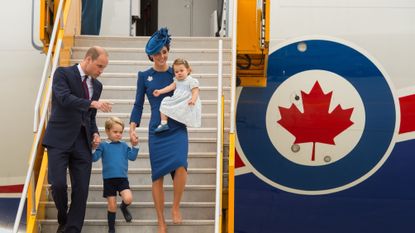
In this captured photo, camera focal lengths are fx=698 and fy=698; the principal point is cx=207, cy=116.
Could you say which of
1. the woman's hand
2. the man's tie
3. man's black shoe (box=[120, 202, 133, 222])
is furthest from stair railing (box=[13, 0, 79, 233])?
the woman's hand

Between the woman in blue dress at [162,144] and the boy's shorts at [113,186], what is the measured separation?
9.5 inches

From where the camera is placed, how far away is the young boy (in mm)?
5113

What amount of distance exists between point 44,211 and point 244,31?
241 centimetres

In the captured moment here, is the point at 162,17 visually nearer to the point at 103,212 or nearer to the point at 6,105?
the point at 6,105

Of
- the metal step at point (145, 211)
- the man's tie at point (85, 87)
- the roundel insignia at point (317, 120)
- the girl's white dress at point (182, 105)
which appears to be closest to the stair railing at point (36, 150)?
the metal step at point (145, 211)

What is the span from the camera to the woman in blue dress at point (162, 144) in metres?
5.03

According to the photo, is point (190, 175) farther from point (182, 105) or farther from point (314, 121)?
point (314, 121)

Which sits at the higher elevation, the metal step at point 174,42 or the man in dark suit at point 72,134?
the metal step at point 174,42

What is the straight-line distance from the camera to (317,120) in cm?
656

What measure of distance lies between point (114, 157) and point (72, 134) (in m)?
0.49

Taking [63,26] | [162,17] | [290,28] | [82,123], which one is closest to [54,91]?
[82,123]

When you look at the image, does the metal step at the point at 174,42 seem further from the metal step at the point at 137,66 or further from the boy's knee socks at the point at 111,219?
the boy's knee socks at the point at 111,219

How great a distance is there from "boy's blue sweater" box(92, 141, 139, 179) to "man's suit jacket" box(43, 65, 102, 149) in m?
0.40

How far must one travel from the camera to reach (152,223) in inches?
207
